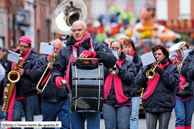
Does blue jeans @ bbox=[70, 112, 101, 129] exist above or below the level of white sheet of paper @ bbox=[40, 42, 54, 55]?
below

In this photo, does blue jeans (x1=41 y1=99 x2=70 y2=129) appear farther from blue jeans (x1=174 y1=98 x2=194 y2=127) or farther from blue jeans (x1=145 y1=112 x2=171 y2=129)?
blue jeans (x1=174 y1=98 x2=194 y2=127)

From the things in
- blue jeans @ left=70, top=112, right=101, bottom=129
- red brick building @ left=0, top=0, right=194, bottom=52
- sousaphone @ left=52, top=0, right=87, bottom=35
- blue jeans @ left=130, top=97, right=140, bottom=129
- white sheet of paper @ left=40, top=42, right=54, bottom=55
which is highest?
red brick building @ left=0, top=0, right=194, bottom=52

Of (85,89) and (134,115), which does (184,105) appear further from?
(85,89)

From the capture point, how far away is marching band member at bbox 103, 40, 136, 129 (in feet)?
21.4

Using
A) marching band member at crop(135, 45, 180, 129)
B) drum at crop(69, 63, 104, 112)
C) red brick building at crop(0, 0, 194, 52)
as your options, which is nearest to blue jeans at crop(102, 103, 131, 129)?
marching band member at crop(135, 45, 180, 129)

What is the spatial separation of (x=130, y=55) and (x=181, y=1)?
35.0 metres

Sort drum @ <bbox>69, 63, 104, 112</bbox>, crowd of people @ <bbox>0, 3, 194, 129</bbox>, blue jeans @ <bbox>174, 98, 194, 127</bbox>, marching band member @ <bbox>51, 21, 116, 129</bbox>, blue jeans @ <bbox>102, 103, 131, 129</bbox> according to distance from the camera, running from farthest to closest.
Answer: blue jeans @ <bbox>174, 98, 194, 127</bbox>, blue jeans @ <bbox>102, 103, 131, 129</bbox>, crowd of people @ <bbox>0, 3, 194, 129</bbox>, marching band member @ <bbox>51, 21, 116, 129</bbox>, drum @ <bbox>69, 63, 104, 112</bbox>

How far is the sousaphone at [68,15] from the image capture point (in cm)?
804

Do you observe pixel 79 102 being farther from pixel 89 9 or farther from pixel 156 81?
pixel 89 9

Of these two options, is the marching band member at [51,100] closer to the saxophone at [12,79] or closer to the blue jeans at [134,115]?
the saxophone at [12,79]

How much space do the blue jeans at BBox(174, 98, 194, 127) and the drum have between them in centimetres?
323

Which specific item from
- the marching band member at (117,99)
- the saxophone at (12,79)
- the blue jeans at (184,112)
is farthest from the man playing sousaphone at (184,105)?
the saxophone at (12,79)

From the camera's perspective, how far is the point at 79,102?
17.3 ft

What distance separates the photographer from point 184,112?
8.27 metres
